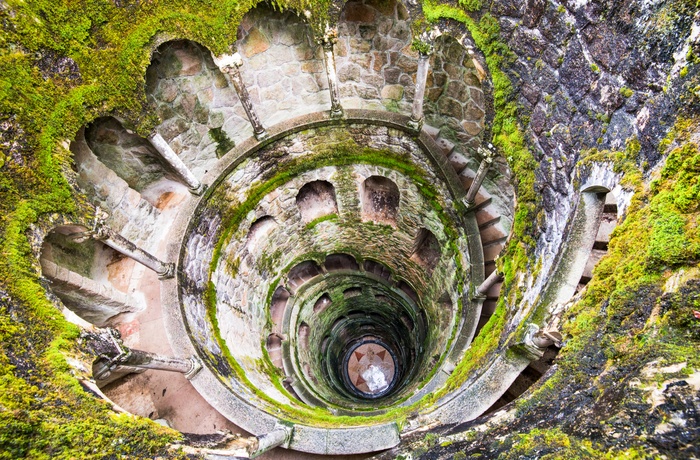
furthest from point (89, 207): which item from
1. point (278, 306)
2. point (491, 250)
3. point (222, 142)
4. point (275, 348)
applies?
point (491, 250)

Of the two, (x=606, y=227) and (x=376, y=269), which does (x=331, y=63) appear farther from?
(x=376, y=269)

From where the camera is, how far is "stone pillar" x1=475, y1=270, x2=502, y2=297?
791 cm

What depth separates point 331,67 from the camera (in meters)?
8.66

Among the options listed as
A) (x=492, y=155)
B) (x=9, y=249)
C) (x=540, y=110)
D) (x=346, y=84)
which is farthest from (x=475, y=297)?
(x=9, y=249)

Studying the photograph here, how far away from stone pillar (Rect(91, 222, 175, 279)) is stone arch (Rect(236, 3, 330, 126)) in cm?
436

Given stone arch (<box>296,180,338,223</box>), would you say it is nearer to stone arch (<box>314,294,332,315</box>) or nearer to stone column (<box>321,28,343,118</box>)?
stone column (<box>321,28,343,118</box>)

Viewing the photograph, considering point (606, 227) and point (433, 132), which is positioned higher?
point (433, 132)

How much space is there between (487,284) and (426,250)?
3.91m

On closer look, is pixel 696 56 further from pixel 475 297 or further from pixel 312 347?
pixel 312 347

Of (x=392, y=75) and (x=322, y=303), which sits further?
(x=322, y=303)

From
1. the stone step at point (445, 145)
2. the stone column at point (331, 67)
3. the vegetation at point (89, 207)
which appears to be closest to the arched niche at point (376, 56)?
the stone column at point (331, 67)

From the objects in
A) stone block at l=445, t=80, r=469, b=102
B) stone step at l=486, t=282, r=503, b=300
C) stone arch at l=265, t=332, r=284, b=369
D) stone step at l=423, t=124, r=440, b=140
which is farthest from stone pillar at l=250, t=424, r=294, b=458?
stone block at l=445, t=80, r=469, b=102

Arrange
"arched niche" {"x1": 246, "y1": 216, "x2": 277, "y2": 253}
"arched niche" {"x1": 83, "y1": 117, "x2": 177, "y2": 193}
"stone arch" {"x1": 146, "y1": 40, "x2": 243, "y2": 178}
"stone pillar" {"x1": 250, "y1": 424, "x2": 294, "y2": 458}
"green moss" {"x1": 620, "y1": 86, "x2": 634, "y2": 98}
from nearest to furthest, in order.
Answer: "green moss" {"x1": 620, "y1": 86, "x2": 634, "y2": 98} < "stone pillar" {"x1": 250, "y1": 424, "x2": 294, "y2": 458} < "arched niche" {"x1": 83, "y1": 117, "x2": 177, "y2": 193} < "stone arch" {"x1": 146, "y1": 40, "x2": 243, "y2": 178} < "arched niche" {"x1": 246, "y1": 216, "x2": 277, "y2": 253}

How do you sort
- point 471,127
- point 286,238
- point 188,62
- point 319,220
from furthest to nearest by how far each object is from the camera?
point 319,220
point 286,238
point 471,127
point 188,62
